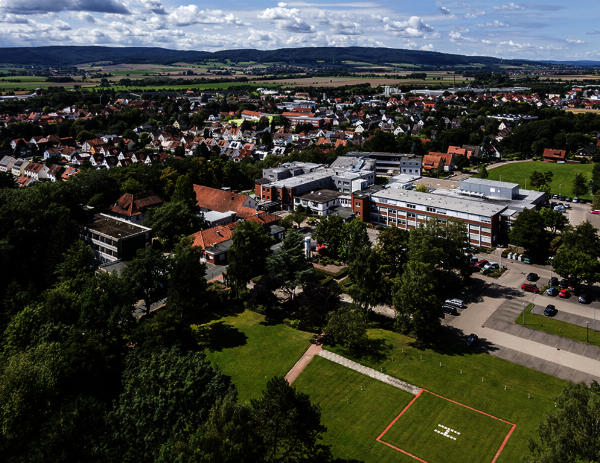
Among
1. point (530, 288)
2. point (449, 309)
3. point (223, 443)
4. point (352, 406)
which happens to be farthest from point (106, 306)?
point (530, 288)

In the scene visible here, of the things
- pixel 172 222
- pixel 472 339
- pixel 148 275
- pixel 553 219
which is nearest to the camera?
pixel 472 339

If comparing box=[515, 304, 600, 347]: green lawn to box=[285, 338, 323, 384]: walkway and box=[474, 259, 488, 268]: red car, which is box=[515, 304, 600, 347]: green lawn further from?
box=[285, 338, 323, 384]: walkway

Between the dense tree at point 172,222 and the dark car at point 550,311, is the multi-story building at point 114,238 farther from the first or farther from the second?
the dark car at point 550,311

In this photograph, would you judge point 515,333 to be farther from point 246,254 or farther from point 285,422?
point 246,254

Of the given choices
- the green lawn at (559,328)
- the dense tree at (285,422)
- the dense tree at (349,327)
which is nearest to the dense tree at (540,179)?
the green lawn at (559,328)

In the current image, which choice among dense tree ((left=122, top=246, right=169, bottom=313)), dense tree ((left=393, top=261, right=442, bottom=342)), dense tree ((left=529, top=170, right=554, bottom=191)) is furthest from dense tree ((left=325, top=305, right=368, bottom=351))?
dense tree ((left=529, top=170, right=554, bottom=191))

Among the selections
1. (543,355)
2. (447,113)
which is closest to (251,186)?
(543,355)
